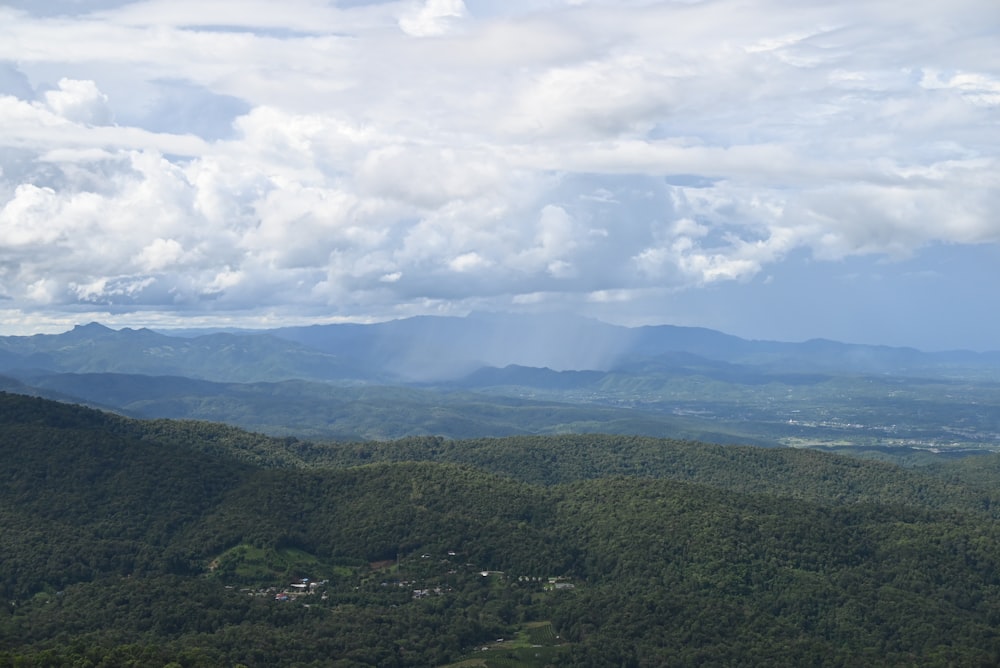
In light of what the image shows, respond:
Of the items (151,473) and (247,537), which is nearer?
(247,537)

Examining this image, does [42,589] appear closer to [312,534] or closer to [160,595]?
[160,595]

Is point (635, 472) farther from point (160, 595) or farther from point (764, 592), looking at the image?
point (160, 595)

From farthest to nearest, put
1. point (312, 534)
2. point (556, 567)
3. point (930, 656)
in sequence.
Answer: point (312, 534), point (556, 567), point (930, 656)

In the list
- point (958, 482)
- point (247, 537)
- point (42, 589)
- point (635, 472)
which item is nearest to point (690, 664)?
point (247, 537)

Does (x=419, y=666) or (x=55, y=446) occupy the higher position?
(x=55, y=446)

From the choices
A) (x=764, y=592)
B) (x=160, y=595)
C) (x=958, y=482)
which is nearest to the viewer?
(x=160, y=595)

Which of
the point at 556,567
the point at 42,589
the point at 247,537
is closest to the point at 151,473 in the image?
the point at 247,537
